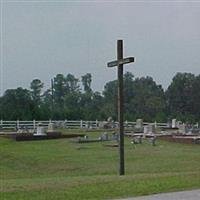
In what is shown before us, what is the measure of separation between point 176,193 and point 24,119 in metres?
50.6

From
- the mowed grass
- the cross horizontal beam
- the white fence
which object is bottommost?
the mowed grass

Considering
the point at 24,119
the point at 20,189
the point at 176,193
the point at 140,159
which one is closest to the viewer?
the point at 176,193

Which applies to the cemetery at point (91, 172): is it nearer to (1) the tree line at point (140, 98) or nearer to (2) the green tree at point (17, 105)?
(2) the green tree at point (17, 105)

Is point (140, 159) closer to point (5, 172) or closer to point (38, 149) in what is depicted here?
point (5, 172)

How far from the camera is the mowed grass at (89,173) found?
35.2 feet

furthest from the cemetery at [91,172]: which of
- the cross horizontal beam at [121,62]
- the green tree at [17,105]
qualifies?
the green tree at [17,105]

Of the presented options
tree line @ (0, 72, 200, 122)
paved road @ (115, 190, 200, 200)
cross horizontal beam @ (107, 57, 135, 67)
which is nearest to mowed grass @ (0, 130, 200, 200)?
paved road @ (115, 190, 200, 200)

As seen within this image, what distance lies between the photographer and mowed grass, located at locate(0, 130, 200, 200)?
1073 cm

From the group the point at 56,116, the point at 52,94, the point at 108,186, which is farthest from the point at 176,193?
the point at 52,94

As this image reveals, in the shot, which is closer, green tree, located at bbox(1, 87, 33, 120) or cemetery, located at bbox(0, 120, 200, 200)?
cemetery, located at bbox(0, 120, 200, 200)

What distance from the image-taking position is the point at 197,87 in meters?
108

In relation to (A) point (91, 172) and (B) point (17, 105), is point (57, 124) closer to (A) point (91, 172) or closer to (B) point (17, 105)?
(B) point (17, 105)

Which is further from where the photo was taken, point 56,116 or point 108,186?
point 56,116

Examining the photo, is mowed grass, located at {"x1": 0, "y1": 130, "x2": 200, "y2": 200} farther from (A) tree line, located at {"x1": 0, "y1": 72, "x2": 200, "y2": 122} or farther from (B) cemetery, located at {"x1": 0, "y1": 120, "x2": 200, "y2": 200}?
(A) tree line, located at {"x1": 0, "y1": 72, "x2": 200, "y2": 122}
